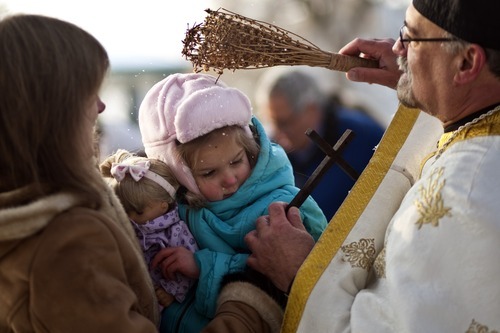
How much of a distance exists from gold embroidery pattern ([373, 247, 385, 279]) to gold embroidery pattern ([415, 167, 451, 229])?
8.6 inches

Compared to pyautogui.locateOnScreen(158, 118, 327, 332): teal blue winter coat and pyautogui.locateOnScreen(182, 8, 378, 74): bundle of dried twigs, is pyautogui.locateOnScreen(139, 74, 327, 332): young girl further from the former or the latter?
pyautogui.locateOnScreen(182, 8, 378, 74): bundle of dried twigs

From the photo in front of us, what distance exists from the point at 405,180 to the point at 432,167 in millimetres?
352

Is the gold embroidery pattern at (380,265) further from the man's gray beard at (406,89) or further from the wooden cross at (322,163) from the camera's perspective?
the man's gray beard at (406,89)

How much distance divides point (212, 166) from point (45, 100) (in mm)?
996

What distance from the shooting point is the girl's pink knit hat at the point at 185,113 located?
124 inches

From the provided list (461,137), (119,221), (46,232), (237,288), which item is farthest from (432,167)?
(46,232)

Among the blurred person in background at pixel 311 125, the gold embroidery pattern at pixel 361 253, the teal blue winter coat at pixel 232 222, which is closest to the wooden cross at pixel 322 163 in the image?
the teal blue winter coat at pixel 232 222

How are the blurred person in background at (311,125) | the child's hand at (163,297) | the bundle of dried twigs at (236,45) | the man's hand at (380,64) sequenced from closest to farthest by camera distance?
the bundle of dried twigs at (236,45), the child's hand at (163,297), the man's hand at (380,64), the blurred person in background at (311,125)

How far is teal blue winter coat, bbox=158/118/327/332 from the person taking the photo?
3.05 m

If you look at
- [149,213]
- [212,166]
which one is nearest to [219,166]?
[212,166]

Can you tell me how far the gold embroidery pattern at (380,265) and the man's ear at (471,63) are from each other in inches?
24.8

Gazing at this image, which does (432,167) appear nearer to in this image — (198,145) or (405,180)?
(405,180)

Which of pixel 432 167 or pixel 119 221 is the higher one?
pixel 432 167

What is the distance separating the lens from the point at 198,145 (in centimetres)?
318
